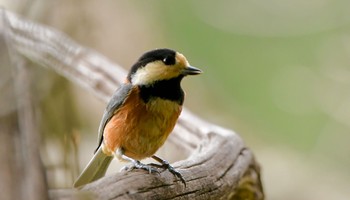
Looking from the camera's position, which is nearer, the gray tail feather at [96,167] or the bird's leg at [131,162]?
the bird's leg at [131,162]

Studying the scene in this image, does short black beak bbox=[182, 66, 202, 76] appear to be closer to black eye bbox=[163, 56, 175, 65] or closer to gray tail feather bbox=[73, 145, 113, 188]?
black eye bbox=[163, 56, 175, 65]

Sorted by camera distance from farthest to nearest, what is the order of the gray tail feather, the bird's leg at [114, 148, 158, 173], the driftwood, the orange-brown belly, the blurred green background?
1. the blurred green background
2. the gray tail feather
3. the orange-brown belly
4. the bird's leg at [114, 148, 158, 173]
5. the driftwood

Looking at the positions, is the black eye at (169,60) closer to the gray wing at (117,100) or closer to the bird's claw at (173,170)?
the gray wing at (117,100)

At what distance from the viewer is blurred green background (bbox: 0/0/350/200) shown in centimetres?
448

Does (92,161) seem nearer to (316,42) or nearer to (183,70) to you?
(183,70)

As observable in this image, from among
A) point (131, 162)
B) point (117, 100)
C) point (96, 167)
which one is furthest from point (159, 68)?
point (96, 167)

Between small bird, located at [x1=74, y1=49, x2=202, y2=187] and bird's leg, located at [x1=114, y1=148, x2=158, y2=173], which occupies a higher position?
small bird, located at [x1=74, y1=49, x2=202, y2=187]

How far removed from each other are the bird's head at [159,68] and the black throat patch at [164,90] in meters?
0.01

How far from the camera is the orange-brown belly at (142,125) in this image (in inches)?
78.4

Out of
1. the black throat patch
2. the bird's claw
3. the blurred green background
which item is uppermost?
the black throat patch

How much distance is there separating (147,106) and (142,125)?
6cm

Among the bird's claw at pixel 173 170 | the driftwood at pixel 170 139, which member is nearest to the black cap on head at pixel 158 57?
the driftwood at pixel 170 139

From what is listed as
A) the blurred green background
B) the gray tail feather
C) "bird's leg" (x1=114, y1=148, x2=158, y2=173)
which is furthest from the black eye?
the blurred green background

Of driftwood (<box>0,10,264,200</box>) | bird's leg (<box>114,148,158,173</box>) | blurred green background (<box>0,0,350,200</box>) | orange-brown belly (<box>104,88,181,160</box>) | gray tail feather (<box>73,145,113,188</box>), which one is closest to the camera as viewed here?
driftwood (<box>0,10,264,200</box>)
